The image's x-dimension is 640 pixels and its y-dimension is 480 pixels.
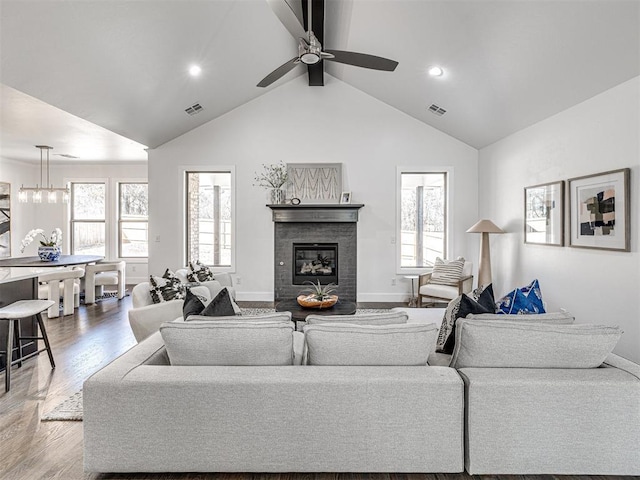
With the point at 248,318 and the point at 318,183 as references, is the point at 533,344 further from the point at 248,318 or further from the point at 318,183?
the point at 318,183

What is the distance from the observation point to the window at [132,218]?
25.8 feet

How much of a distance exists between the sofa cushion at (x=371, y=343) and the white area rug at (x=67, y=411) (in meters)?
1.81

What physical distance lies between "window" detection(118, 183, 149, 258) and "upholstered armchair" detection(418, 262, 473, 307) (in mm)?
5742

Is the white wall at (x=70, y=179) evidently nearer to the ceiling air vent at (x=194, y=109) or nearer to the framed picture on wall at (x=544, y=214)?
the ceiling air vent at (x=194, y=109)

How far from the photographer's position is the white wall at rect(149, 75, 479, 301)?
20.1 ft

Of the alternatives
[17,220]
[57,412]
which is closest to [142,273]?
[17,220]

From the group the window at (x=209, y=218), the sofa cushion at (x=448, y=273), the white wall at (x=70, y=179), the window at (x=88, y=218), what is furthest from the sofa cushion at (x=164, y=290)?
the window at (x=88, y=218)

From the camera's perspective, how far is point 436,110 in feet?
17.8

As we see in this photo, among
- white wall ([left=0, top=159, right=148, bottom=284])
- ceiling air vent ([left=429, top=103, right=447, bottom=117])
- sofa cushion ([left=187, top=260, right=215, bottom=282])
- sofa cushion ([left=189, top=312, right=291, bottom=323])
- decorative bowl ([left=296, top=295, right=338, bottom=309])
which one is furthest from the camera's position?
white wall ([left=0, top=159, right=148, bottom=284])

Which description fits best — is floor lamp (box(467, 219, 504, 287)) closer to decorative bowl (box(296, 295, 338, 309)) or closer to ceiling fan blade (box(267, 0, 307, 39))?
decorative bowl (box(296, 295, 338, 309))

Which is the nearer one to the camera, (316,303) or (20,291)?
(20,291)

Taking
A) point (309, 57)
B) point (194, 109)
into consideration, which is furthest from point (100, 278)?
point (309, 57)

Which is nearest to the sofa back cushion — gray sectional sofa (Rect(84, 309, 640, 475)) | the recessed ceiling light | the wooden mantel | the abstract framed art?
gray sectional sofa (Rect(84, 309, 640, 475))

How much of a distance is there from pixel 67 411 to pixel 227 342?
5.22 ft
